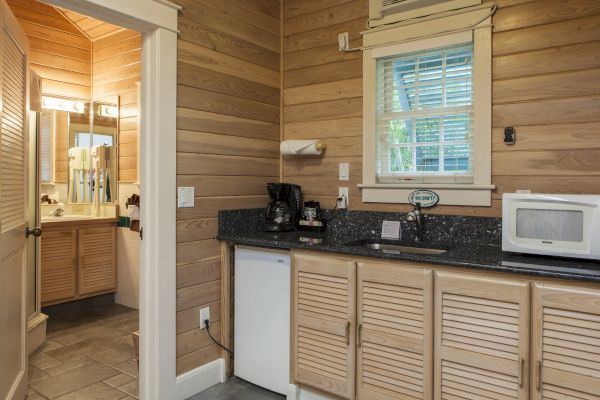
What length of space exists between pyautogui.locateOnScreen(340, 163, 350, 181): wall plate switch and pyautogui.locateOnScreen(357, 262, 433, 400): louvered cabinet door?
2.95 feet

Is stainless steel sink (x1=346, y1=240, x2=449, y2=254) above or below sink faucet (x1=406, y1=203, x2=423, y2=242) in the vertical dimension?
below

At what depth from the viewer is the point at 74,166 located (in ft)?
14.8

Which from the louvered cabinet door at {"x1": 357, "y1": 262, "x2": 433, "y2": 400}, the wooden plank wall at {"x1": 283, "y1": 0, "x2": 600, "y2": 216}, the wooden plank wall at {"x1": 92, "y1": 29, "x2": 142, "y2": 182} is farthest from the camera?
the wooden plank wall at {"x1": 92, "y1": 29, "x2": 142, "y2": 182}

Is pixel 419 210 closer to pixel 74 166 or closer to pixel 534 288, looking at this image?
pixel 534 288

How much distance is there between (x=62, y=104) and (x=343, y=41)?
124 inches

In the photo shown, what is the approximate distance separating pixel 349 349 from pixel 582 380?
1014 millimetres

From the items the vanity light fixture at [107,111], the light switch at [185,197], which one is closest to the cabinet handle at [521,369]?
the light switch at [185,197]

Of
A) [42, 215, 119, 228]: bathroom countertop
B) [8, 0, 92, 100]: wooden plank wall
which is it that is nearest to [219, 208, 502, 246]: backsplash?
[42, 215, 119, 228]: bathroom countertop

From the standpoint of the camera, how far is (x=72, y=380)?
9.19 ft

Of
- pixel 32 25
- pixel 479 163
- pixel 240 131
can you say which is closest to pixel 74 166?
pixel 32 25

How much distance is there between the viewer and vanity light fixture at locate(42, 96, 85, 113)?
4.33 meters

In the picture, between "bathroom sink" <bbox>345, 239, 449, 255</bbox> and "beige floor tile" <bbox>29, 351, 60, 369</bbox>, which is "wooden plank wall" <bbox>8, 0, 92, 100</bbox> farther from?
"bathroom sink" <bbox>345, 239, 449, 255</bbox>

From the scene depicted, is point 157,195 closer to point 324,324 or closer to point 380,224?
point 324,324

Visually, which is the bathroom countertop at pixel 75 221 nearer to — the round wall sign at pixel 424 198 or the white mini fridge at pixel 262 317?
the white mini fridge at pixel 262 317
